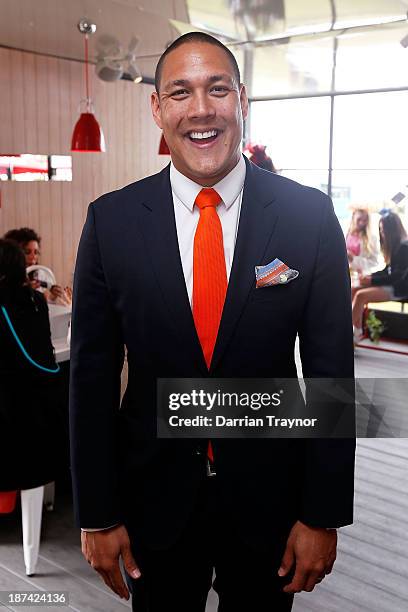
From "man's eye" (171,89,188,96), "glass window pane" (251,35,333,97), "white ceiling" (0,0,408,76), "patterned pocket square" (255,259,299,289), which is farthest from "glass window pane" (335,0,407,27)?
"patterned pocket square" (255,259,299,289)

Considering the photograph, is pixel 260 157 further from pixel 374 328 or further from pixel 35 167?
pixel 374 328

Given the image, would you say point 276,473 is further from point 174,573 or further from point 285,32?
point 285,32

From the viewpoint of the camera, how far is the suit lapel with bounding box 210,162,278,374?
1116 millimetres

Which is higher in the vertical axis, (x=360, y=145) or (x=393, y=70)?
(x=393, y=70)

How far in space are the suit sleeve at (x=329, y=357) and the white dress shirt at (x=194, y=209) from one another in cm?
17

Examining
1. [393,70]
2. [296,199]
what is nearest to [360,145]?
[393,70]

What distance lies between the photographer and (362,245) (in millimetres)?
6289

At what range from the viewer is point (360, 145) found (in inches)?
276

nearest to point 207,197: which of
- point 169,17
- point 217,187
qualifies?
point 217,187

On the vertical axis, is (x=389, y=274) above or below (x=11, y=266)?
below

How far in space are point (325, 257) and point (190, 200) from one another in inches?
10.6

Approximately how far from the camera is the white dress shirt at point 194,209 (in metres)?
1.18

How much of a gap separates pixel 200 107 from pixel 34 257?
11.6 feet

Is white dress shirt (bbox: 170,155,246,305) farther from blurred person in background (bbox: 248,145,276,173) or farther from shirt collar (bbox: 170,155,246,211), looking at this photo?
blurred person in background (bbox: 248,145,276,173)
